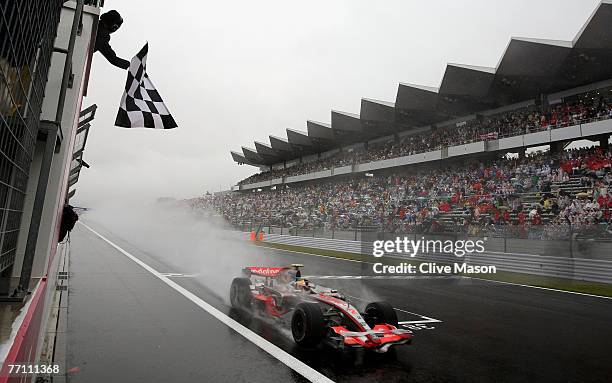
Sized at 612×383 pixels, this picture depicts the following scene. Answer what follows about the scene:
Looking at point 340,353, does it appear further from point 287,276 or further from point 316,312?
point 287,276

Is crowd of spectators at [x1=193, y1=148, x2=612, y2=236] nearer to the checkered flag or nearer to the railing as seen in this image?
the checkered flag

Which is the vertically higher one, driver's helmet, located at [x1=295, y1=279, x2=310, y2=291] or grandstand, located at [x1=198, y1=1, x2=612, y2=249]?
grandstand, located at [x1=198, y1=1, x2=612, y2=249]

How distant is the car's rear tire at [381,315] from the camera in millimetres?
5723

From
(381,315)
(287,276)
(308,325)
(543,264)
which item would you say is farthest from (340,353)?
(543,264)

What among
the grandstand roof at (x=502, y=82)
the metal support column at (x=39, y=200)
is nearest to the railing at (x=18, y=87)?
the metal support column at (x=39, y=200)

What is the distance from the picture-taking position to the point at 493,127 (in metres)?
25.7

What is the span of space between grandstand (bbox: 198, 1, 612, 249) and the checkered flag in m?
12.1

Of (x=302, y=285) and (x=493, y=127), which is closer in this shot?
(x=302, y=285)

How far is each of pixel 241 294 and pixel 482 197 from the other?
16.0 meters

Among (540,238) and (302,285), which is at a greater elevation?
(540,238)

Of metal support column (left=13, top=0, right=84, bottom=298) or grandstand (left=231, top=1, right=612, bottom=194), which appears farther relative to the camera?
grandstand (left=231, top=1, right=612, bottom=194)

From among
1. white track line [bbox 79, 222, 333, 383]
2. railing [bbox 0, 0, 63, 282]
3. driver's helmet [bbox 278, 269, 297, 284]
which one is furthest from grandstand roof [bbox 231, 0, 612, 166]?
railing [bbox 0, 0, 63, 282]

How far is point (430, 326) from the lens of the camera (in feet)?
21.9

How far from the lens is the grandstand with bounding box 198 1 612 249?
1708 cm
